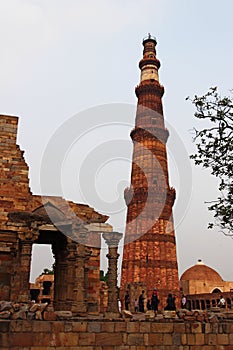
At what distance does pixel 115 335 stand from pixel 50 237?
703cm

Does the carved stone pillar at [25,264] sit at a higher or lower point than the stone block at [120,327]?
higher

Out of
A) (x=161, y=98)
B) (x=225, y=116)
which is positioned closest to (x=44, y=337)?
(x=225, y=116)

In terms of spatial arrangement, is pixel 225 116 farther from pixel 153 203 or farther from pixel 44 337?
pixel 153 203

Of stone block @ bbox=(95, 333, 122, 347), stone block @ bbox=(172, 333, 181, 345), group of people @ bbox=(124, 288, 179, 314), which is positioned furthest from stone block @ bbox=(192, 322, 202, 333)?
group of people @ bbox=(124, 288, 179, 314)

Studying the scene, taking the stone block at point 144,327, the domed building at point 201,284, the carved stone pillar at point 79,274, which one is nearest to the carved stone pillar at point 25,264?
the carved stone pillar at point 79,274

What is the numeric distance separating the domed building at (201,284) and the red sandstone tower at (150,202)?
141 inches

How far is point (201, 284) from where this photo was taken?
34719mm

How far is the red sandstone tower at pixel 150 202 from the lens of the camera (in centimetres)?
2900

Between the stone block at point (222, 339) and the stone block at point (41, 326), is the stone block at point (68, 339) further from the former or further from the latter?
the stone block at point (222, 339)

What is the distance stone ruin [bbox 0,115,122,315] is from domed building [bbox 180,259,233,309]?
57.5 ft

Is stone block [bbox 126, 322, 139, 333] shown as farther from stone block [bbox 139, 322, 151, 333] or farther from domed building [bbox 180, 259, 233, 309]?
domed building [bbox 180, 259, 233, 309]

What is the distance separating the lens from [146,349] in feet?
Result: 31.8

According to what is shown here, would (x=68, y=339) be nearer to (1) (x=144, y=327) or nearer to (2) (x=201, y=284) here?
(1) (x=144, y=327)

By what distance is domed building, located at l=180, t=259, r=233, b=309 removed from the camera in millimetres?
31761
